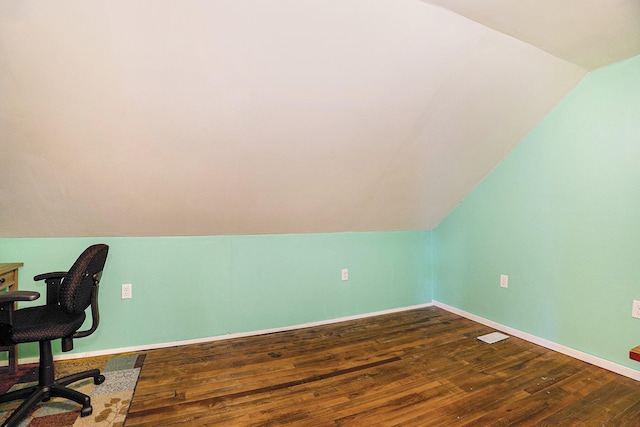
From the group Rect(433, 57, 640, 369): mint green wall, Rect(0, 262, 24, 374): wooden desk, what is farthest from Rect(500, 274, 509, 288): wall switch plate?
Rect(0, 262, 24, 374): wooden desk

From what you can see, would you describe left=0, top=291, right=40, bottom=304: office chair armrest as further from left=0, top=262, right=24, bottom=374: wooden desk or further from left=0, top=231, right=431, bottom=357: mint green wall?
left=0, top=231, right=431, bottom=357: mint green wall

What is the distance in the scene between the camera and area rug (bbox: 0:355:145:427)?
1698 mm

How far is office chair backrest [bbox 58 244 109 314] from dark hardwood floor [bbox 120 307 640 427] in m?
0.66

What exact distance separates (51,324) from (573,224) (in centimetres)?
345

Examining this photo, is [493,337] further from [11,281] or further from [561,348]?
[11,281]

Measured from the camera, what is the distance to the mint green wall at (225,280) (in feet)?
8.21

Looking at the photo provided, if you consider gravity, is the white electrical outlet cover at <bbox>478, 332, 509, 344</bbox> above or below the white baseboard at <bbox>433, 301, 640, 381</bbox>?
below

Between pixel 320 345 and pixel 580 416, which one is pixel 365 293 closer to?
pixel 320 345

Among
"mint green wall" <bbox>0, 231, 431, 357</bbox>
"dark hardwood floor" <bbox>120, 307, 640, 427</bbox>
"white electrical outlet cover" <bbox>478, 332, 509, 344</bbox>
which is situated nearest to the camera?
"dark hardwood floor" <bbox>120, 307, 640, 427</bbox>

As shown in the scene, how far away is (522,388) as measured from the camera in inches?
Answer: 80.6

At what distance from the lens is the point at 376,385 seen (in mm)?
2072

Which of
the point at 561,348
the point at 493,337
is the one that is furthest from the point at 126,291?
the point at 561,348

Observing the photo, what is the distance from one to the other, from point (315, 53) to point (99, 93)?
1127mm

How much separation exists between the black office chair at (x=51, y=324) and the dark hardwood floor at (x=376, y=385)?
429 millimetres
